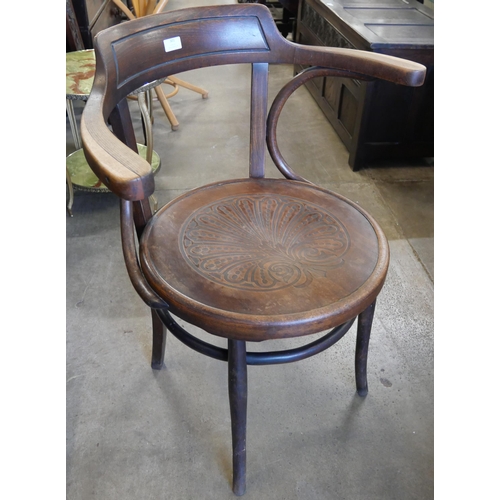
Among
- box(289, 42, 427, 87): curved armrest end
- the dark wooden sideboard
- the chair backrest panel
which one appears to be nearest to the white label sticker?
the chair backrest panel

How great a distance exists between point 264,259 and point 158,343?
1.89 feet

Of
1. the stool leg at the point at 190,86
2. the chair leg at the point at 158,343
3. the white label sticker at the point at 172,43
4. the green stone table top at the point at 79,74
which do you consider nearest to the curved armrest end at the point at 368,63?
the white label sticker at the point at 172,43

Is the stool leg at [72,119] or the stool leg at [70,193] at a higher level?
the stool leg at [72,119]

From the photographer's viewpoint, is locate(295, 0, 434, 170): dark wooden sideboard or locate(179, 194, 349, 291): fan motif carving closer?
locate(179, 194, 349, 291): fan motif carving

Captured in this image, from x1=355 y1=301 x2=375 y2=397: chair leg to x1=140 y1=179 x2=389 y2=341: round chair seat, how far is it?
0.78ft

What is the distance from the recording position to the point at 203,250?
3.38 ft

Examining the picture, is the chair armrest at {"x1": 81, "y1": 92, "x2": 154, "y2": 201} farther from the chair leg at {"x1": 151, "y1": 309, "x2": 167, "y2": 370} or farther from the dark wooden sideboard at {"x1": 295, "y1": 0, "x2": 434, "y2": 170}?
the dark wooden sideboard at {"x1": 295, "y1": 0, "x2": 434, "y2": 170}

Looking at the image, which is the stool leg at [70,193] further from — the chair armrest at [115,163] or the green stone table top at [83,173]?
the chair armrest at [115,163]

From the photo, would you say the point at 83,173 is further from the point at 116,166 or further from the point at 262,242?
the point at 116,166

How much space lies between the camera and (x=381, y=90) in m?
2.36

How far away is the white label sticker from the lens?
1.17 meters

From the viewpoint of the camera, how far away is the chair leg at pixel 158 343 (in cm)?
137

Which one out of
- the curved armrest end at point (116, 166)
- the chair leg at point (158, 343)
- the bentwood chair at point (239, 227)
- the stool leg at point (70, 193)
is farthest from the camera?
the stool leg at point (70, 193)

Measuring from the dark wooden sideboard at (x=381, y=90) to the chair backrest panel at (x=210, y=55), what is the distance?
3.81 ft
